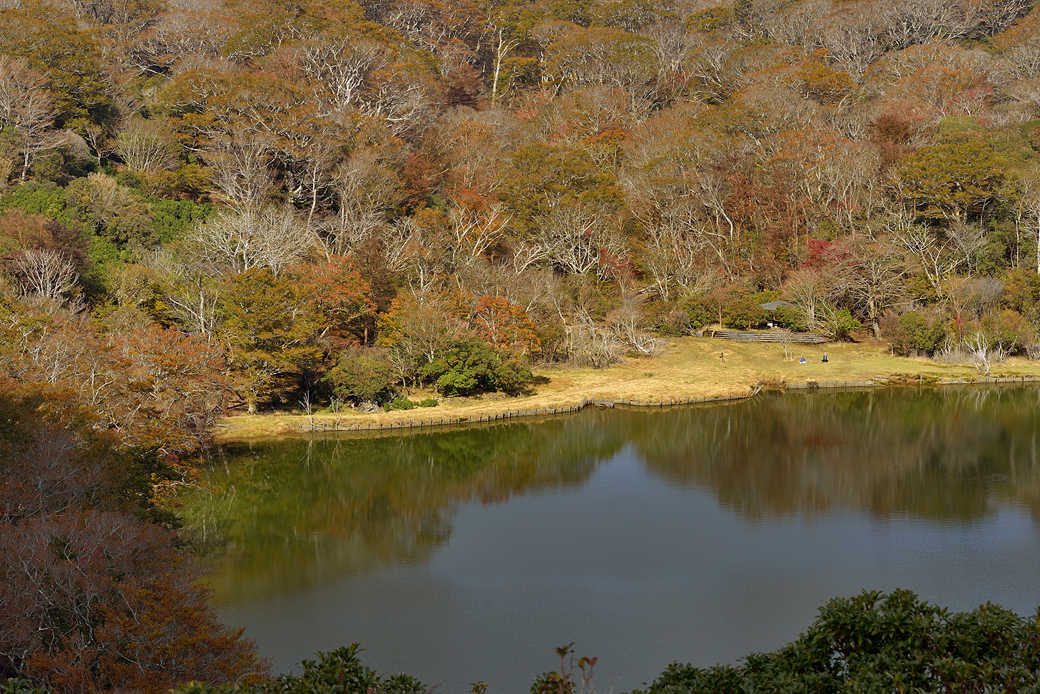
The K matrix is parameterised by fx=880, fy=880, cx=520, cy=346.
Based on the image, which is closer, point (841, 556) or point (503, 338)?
point (841, 556)

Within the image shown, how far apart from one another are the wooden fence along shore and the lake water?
859mm

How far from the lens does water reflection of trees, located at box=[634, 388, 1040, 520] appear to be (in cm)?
2052

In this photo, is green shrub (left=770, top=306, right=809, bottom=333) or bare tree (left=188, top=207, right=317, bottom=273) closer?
bare tree (left=188, top=207, right=317, bottom=273)

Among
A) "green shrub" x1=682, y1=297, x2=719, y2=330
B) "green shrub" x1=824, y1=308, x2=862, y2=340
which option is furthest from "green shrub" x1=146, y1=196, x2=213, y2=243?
"green shrub" x1=824, y1=308, x2=862, y2=340

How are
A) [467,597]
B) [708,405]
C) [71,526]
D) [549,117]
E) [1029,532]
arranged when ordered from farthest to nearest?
[549,117] → [708,405] → [1029,532] → [467,597] → [71,526]

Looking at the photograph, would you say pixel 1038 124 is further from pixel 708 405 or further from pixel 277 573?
pixel 277 573

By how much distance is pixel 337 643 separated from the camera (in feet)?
43.7

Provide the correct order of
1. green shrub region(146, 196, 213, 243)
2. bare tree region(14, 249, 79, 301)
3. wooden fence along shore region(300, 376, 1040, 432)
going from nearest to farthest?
wooden fence along shore region(300, 376, 1040, 432)
bare tree region(14, 249, 79, 301)
green shrub region(146, 196, 213, 243)

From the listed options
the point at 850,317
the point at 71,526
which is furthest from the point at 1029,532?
the point at 850,317

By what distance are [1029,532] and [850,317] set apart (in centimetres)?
2270

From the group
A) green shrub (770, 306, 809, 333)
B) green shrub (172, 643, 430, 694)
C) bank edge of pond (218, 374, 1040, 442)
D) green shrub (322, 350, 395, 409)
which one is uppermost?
green shrub (770, 306, 809, 333)

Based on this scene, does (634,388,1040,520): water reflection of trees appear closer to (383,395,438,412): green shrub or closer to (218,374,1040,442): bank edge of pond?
(218,374,1040,442): bank edge of pond

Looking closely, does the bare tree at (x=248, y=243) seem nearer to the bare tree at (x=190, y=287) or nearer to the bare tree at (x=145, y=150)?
the bare tree at (x=190, y=287)

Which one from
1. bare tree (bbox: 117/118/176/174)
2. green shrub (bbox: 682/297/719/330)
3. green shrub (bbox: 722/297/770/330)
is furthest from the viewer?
bare tree (bbox: 117/118/176/174)
